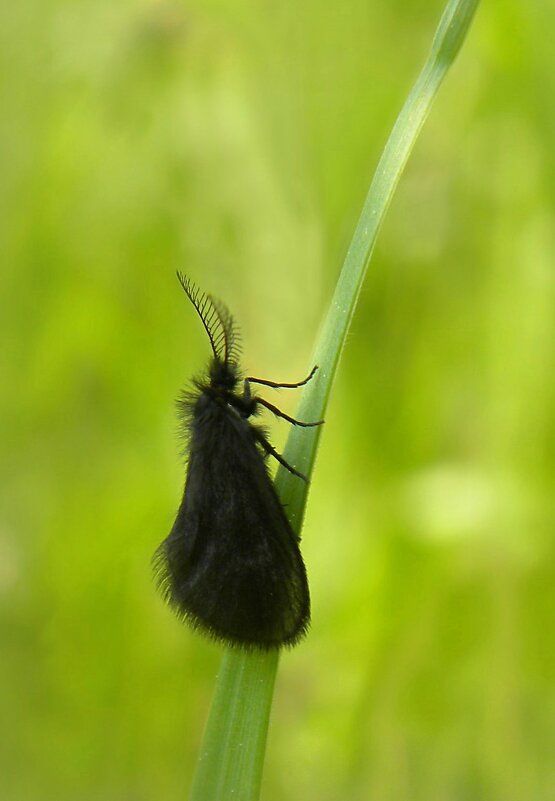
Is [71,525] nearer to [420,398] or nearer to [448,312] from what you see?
[420,398]

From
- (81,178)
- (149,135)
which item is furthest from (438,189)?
(81,178)

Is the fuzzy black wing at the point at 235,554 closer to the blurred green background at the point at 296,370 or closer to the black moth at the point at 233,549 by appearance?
the black moth at the point at 233,549

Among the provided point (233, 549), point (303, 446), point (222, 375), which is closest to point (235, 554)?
point (233, 549)

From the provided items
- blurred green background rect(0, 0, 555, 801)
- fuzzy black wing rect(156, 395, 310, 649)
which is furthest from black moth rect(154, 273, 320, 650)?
blurred green background rect(0, 0, 555, 801)

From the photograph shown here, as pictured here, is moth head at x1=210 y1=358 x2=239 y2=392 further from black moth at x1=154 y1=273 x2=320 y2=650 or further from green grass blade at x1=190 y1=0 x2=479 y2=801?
green grass blade at x1=190 y1=0 x2=479 y2=801

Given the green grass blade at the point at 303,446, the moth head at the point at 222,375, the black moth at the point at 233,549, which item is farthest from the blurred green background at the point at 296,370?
the green grass blade at the point at 303,446

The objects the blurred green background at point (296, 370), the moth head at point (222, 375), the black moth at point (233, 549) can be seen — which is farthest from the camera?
the blurred green background at point (296, 370)

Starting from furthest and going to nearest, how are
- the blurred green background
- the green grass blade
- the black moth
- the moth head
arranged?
the blurred green background
the moth head
the black moth
the green grass blade
